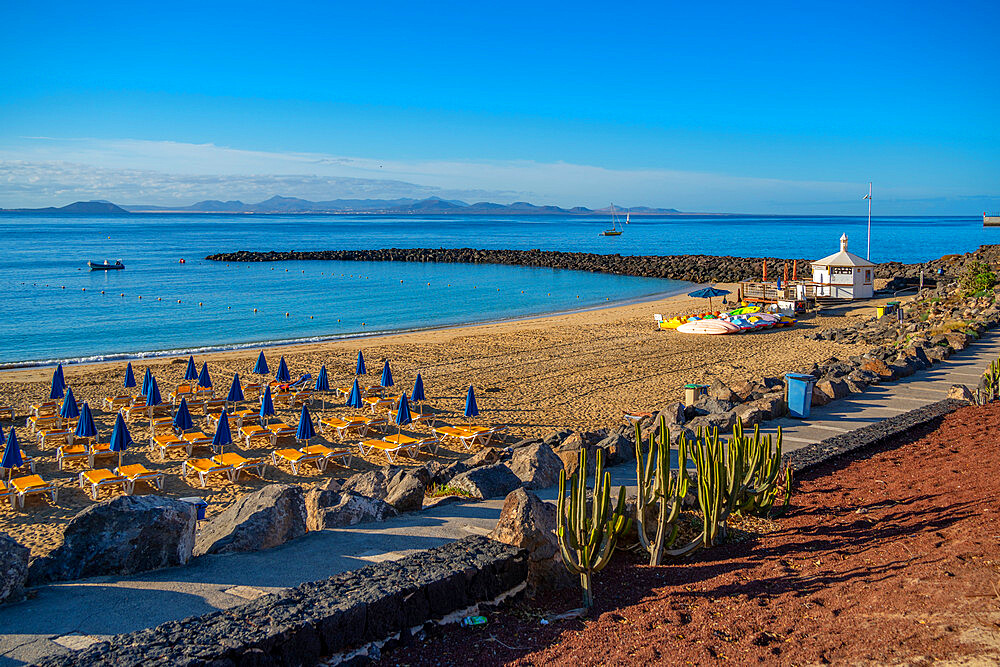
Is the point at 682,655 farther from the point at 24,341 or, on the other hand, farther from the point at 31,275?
the point at 31,275

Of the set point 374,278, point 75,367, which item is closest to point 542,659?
point 75,367

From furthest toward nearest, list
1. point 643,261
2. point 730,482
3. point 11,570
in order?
point 643,261, point 730,482, point 11,570

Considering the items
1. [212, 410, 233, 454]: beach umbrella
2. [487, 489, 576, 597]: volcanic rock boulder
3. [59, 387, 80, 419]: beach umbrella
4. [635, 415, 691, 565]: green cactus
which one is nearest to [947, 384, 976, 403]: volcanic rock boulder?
[635, 415, 691, 565]: green cactus

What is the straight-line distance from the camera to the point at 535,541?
17.8 feet

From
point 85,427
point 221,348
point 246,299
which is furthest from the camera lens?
point 246,299

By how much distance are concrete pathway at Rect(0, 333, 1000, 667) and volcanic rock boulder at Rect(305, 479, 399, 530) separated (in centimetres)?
19

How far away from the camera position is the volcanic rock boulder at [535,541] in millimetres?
5414

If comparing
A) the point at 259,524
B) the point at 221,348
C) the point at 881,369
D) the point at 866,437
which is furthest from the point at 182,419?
the point at 221,348

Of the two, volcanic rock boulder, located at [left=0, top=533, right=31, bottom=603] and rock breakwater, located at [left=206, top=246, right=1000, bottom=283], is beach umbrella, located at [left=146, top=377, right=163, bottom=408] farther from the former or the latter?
rock breakwater, located at [left=206, top=246, right=1000, bottom=283]

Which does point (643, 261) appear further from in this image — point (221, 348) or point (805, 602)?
point (805, 602)

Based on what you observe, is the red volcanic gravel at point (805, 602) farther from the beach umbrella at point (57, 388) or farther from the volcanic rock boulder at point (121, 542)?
the beach umbrella at point (57, 388)

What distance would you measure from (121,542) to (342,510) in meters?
1.92

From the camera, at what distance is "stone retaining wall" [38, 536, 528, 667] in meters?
3.95

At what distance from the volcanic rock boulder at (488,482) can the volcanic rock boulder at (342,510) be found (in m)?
1.12
